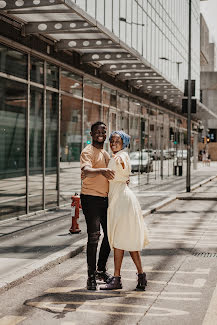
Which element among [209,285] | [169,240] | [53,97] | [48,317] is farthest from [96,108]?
[48,317]

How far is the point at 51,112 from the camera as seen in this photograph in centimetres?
1523

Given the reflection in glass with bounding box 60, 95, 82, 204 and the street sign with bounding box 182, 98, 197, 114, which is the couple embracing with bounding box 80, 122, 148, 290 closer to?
the reflection in glass with bounding box 60, 95, 82, 204

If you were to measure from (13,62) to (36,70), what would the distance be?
141 cm

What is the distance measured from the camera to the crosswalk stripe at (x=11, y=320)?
5547mm

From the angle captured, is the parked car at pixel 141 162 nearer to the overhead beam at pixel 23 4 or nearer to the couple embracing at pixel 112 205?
the overhead beam at pixel 23 4

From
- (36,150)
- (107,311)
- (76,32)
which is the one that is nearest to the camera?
(107,311)

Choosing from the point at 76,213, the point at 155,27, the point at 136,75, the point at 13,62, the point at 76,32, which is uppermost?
the point at 155,27

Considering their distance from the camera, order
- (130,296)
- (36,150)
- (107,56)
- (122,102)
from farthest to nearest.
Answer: (122,102), (107,56), (36,150), (130,296)

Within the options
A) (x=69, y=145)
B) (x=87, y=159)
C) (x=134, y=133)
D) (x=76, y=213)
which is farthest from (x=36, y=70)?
(x=134, y=133)

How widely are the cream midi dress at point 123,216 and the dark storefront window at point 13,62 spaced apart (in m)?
6.27

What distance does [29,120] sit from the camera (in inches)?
538

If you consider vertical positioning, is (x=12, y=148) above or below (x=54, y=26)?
below

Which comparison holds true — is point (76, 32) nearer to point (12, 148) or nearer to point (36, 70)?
point (36, 70)

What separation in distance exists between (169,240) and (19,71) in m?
5.25
